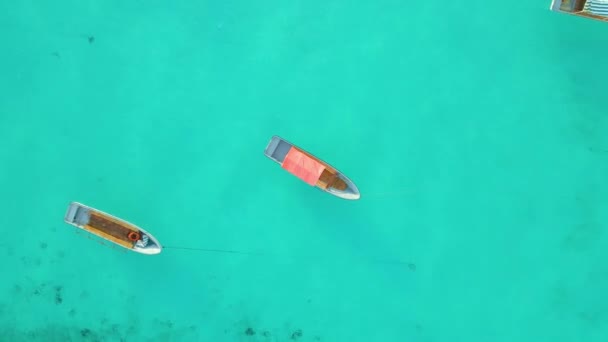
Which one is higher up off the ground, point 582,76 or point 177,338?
point 582,76

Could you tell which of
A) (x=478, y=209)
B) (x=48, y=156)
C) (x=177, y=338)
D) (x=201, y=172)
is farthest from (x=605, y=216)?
(x=48, y=156)

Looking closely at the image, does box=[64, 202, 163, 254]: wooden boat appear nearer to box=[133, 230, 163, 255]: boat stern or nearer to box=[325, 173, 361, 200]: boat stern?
box=[133, 230, 163, 255]: boat stern

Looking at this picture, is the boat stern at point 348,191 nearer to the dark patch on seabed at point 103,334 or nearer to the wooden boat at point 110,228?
the wooden boat at point 110,228

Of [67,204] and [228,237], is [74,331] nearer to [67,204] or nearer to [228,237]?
[67,204]

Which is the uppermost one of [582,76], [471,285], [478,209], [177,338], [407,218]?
[582,76]

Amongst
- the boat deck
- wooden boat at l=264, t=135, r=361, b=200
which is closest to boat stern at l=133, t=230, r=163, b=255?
the boat deck

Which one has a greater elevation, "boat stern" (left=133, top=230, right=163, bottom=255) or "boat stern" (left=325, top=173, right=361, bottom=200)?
"boat stern" (left=325, top=173, right=361, bottom=200)
